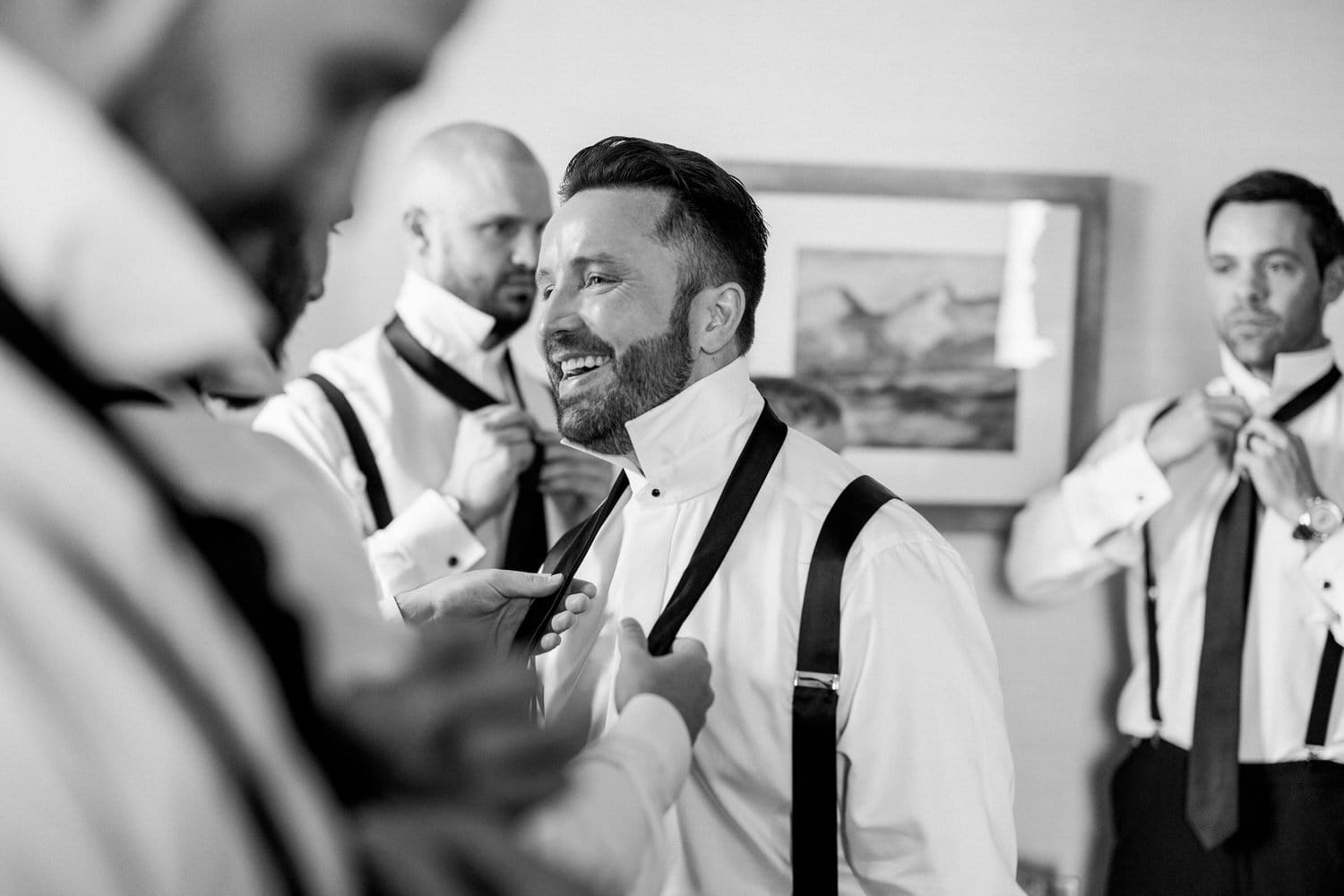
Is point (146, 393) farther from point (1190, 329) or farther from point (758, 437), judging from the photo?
point (1190, 329)

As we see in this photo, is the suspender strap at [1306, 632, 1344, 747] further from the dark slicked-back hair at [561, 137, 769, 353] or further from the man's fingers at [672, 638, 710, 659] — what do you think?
the man's fingers at [672, 638, 710, 659]

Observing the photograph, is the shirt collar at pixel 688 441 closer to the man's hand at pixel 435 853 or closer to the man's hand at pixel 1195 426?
the man's hand at pixel 435 853

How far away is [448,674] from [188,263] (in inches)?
5.9

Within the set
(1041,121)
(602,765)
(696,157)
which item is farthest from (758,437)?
(1041,121)

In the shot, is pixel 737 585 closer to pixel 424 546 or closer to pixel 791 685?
pixel 791 685

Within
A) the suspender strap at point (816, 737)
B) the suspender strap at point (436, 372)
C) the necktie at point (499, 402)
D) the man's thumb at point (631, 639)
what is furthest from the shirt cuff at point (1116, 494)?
the man's thumb at point (631, 639)

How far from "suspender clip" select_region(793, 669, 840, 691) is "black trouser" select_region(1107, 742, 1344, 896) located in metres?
1.93

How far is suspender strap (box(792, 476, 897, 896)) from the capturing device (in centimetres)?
146

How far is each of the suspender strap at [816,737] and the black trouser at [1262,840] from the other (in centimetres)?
188

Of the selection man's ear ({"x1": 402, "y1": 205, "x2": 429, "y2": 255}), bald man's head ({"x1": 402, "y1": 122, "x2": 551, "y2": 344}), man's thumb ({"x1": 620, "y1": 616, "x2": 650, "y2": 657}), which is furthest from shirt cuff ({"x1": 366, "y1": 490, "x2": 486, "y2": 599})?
man's thumb ({"x1": 620, "y1": 616, "x2": 650, "y2": 657})

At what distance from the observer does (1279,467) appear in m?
2.97

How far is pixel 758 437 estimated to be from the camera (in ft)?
5.60

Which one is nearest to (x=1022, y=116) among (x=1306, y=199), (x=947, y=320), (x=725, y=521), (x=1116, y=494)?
(x=947, y=320)

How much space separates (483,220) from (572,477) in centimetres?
60
